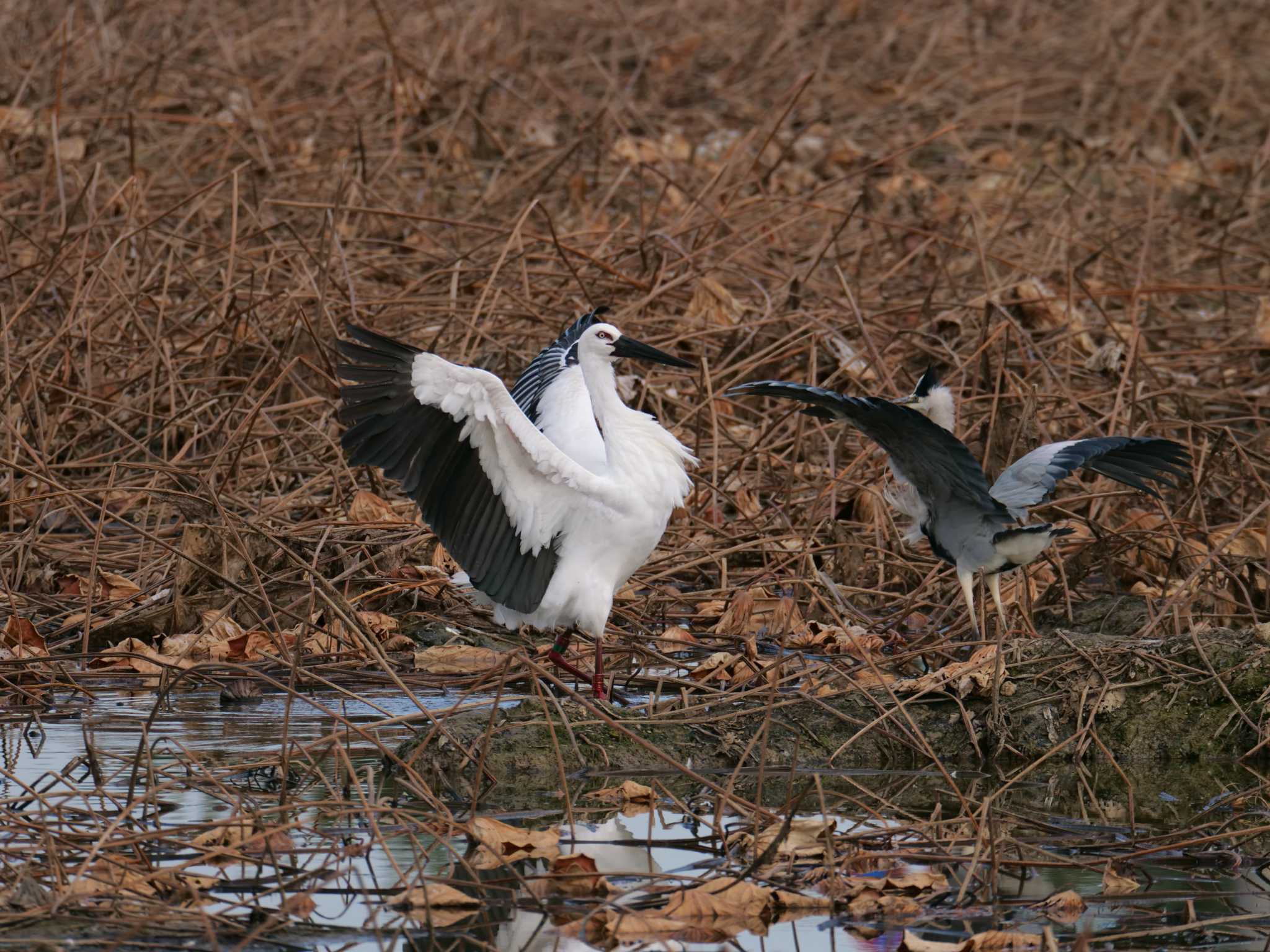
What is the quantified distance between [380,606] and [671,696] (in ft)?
4.40

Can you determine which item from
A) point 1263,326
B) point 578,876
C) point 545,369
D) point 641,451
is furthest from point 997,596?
point 1263,326

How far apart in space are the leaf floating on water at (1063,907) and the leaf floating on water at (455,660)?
2.30 m

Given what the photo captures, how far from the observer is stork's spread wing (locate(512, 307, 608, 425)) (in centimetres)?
634

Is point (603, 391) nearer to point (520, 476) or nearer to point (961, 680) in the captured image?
point (520, 476)

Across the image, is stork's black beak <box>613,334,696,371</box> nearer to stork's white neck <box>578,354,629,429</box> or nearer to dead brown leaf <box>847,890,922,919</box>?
stork's white neck <box>578,354,629,429</box>

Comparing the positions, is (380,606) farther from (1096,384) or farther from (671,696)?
(1096,384)

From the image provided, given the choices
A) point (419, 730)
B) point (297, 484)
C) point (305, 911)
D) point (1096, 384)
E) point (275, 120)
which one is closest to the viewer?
point (305, 911)

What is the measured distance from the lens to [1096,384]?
26.4 feet

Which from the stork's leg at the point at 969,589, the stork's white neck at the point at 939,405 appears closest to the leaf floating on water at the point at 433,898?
the stork's leg at the point at 969,589

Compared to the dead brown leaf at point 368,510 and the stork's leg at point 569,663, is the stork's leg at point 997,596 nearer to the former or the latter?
the stork's leg at point 569,663

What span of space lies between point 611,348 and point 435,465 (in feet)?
2.77

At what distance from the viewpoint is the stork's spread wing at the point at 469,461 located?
4855mm

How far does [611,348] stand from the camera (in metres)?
5.63

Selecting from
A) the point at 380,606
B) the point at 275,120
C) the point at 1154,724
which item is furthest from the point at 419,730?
the point at 275,120
